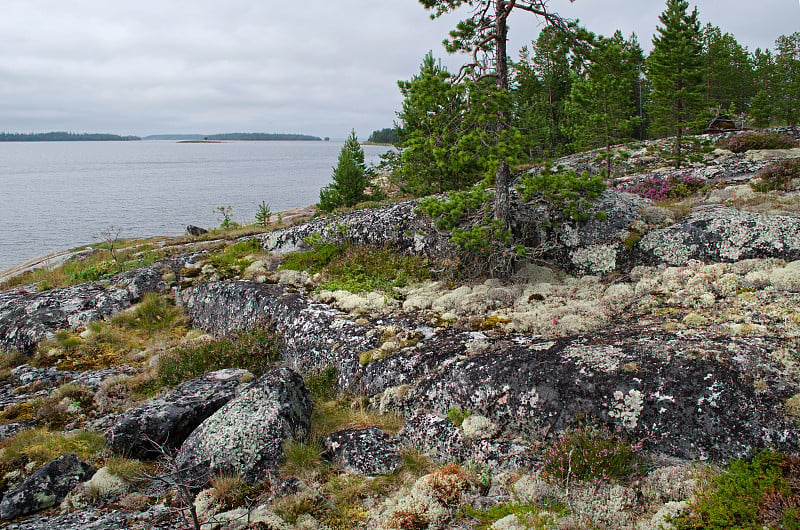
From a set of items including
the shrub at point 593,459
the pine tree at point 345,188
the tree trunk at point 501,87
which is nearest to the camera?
the shrub at point 593,459

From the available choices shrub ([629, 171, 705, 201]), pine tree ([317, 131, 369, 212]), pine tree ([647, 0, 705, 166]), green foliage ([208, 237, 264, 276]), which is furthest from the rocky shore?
pine tree ([317, 131, 369, 212])

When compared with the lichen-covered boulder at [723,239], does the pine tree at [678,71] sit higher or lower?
higher

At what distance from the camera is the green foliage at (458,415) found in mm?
6340

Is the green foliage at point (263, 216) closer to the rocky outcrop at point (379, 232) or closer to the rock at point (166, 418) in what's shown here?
the rocky outcrop at point (379, 232)

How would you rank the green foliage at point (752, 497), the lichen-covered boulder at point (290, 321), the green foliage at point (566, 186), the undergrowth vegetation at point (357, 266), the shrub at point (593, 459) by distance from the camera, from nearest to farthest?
the green foliage at point (752, 497), the shrub at point (593, 459), the lichen-covered boulder at point (290, 321), the green foliage at point (566, 186), the undergrowth vegetation at point (357, 266)

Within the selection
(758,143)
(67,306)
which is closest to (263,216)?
(67,306)

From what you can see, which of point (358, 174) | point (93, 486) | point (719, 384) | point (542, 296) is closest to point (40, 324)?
point (93, 486)

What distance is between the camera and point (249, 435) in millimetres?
6344

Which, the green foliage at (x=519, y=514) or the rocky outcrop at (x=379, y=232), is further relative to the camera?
the rocky outcrop at (x=379, y=232)

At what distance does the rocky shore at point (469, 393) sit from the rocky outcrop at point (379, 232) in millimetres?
730

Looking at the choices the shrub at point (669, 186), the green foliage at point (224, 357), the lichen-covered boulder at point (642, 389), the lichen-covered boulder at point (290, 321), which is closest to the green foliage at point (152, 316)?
the lichen-covered boulder at point (290, 321)

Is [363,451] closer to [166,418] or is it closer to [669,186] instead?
[166,418]

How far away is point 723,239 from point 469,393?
6483 mm

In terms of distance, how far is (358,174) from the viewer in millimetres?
32156
